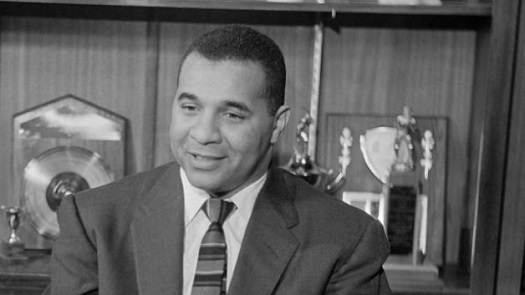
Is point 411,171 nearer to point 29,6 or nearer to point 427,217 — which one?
point 427,217

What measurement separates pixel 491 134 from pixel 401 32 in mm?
468

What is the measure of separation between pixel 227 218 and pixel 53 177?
860mm

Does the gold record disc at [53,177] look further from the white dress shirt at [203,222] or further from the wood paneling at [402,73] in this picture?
the white dress shirt at [203,222]

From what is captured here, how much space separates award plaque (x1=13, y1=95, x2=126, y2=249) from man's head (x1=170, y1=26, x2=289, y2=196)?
867 millimetres

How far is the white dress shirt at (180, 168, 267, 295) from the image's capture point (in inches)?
53.0

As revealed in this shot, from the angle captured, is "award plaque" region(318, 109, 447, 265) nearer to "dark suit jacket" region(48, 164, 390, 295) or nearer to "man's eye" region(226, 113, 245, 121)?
"dark suit jacket" region(48, 164, 390, 295)

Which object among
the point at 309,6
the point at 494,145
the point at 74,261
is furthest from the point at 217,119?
the point at 494,145

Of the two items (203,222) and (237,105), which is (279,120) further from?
(203,222)

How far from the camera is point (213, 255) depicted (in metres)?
1.34

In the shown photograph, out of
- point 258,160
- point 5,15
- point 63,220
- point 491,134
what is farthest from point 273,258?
point 5,15

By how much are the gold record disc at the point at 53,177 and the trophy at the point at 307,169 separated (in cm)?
52

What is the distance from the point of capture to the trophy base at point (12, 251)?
1972 mm

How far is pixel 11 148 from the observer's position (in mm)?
2123

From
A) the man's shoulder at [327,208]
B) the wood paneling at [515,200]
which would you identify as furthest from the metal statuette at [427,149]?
the man's shoulder at [327,208]
